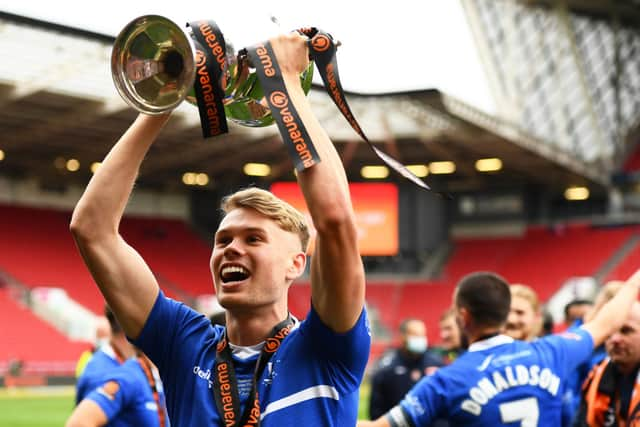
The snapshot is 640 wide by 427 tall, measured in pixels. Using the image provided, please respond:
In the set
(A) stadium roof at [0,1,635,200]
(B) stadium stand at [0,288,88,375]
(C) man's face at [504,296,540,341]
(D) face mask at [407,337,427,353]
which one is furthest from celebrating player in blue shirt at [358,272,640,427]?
(B) stadium stand at [0,288,88,375]

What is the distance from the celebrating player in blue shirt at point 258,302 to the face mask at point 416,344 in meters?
6.44

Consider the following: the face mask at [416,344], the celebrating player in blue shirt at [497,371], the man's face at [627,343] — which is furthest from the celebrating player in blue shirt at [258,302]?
the face mask at [416,344]

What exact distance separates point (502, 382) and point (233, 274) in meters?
1.98

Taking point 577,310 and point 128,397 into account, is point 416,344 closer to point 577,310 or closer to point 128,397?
point 577,310

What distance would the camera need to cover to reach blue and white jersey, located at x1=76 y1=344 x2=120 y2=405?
5.19m

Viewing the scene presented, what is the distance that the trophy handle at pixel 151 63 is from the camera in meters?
2.33

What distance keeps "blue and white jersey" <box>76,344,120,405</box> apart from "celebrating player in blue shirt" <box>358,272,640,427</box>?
1.77 metres

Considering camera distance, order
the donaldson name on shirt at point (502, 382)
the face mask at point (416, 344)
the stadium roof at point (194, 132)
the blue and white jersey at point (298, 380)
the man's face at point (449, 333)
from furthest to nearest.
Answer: the stadium roof at point (194, 132) < the face mask at point (416, 344) < the man's face at point (449, 333) < the donaldson name on shirt at point (502, 382) < the blue and white jersey at point (298, 380)

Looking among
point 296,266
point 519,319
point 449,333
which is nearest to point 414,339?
point 449,333

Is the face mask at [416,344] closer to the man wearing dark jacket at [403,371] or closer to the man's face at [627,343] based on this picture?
the man wearing dark jacket at [403,371]

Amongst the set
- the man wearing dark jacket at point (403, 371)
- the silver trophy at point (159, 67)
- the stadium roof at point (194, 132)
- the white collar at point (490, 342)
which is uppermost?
the stadium roof at point (194, 132)

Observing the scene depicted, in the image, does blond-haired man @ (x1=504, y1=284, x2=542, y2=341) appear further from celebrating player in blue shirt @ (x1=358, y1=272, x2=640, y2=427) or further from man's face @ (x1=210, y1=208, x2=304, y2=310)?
man's face @ (x1=210, y1=208, x2=304, y2=310)

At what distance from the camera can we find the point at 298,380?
253cm

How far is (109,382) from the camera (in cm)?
464
